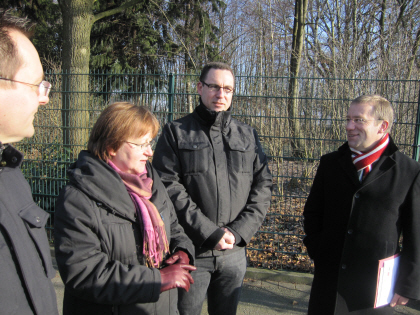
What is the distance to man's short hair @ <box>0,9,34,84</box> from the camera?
1.06 metres

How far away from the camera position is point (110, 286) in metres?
1.43

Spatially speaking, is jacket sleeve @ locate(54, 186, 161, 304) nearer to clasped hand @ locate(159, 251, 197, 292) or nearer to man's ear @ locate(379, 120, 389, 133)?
clasped hand @ locate(159, 251, 197, 292)

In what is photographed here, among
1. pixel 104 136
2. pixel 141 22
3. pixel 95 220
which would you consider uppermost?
pixel 141 22

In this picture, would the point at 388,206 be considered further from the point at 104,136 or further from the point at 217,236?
the point at 104,136

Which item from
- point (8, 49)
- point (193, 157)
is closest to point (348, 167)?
point (193, 157)

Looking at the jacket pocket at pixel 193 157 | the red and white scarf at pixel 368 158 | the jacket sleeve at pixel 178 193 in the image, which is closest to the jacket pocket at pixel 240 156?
the jacket pocket at pixel 193 157

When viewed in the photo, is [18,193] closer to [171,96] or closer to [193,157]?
[193,157]

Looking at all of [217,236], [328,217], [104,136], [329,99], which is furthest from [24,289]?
[329,99]

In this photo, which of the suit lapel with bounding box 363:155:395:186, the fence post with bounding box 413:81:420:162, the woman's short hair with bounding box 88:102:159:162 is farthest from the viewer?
the fence post with bounding box 413:81:420:162

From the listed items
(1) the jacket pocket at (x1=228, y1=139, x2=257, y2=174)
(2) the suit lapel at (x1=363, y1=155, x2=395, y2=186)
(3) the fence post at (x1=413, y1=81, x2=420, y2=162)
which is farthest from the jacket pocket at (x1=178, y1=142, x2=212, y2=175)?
(3) the fence post at (x1=413, y1=81, x2=420, y2=162)

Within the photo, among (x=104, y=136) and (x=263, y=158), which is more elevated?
(x=104, y=136)

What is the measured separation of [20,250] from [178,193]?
116 centimetres

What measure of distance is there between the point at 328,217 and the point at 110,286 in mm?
1489

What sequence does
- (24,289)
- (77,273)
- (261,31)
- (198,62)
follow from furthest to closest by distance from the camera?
1. (261,31)
2. (198,62)
3. (77,273)
4. (24,289)
